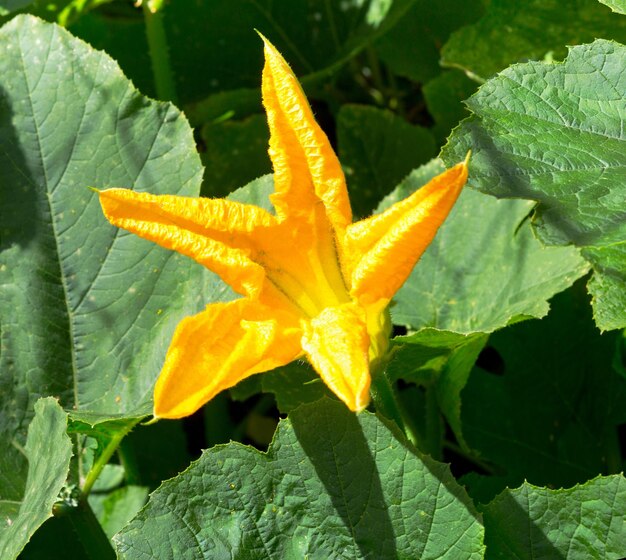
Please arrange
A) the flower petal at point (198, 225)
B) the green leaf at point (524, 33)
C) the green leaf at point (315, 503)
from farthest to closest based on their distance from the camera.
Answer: the green leaf at point (524, 33) → the green leaf at point (315, 503) → the flower petal at point (198, 225)

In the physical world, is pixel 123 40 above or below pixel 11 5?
below

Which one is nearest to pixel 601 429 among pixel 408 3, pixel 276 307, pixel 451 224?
pixel 451 224

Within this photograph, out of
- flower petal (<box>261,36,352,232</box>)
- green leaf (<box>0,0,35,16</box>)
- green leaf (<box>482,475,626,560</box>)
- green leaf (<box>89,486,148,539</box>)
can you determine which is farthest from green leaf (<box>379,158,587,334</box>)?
green leaf (<box>0,0,35,16</box>)

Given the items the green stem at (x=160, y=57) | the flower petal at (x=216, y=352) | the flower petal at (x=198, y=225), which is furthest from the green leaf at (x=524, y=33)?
the flower petal at (x=216, y=352)

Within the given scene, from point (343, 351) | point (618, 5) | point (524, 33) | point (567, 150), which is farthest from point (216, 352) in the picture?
point (524, 33)

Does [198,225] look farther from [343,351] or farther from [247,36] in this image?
[247,36]

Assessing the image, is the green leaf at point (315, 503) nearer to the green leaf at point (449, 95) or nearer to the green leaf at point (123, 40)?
the green leaf at point (449, 95)
